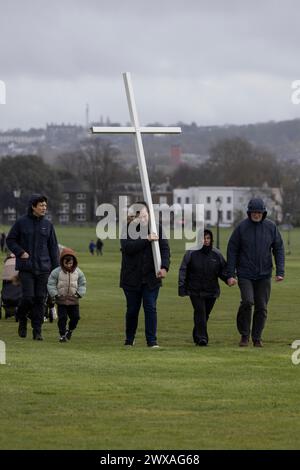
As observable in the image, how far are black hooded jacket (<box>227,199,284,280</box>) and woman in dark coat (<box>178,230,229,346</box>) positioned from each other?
37 centimetres

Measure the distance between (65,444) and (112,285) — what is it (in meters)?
34.8

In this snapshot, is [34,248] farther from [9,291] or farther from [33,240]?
[9,291]

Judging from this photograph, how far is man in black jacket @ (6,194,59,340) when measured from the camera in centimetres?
2062

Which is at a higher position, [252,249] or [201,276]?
[252,249]

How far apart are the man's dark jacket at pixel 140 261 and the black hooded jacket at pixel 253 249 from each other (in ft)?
3.53

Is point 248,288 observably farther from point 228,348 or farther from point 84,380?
point 84,380

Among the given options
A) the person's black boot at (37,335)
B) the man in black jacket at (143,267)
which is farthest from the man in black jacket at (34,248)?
the man in black jacket at (143,267)

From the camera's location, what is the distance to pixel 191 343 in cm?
2169

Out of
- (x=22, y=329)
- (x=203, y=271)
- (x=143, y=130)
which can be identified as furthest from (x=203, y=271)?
(x=22, y=329)

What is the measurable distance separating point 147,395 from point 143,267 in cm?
532

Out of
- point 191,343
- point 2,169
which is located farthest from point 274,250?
point 2,169

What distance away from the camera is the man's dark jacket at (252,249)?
20406 millimetres

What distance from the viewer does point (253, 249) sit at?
20.5 m

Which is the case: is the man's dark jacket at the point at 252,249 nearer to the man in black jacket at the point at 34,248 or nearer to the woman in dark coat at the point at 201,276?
the woman in dark coat at the point at 201,276
